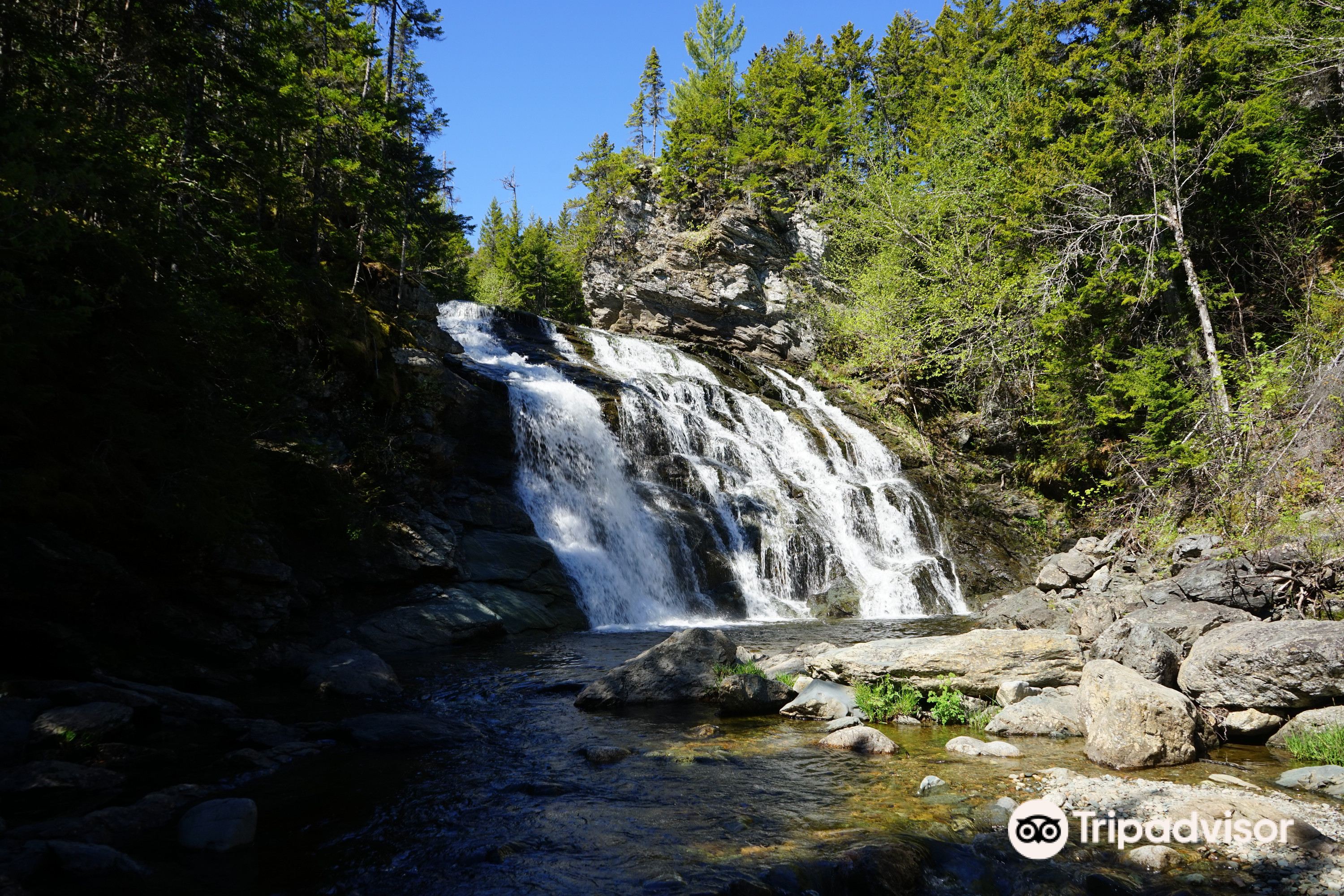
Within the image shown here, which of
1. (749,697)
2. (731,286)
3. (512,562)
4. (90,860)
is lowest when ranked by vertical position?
(749,697)

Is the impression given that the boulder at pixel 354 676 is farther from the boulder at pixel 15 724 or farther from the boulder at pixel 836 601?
the boulder at pixel 836 601

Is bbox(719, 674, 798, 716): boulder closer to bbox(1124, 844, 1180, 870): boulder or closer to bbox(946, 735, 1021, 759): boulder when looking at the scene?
bbox(946, 735, 1021, 759): boulder

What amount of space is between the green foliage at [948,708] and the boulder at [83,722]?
324 inches

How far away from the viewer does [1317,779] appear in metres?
5.37

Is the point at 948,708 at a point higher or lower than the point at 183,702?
lower

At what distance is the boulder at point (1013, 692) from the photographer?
25.3 ft

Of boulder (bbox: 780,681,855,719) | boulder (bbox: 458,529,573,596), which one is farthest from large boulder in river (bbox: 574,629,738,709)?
boulder (bbox: 458,529,573,596)

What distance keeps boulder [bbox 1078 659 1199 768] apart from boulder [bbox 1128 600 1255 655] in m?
2.57

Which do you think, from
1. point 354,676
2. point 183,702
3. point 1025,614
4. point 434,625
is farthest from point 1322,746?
point 434,625

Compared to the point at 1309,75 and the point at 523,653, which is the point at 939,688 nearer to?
the point at 523,653

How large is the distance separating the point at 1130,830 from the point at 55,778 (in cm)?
792

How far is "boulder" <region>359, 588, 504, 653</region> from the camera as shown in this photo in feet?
39.2

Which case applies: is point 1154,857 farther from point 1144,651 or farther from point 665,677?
point 665,677

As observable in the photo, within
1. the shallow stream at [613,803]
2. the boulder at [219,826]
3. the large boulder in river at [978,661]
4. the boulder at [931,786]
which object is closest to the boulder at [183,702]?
the shallow stream at [613,803]
